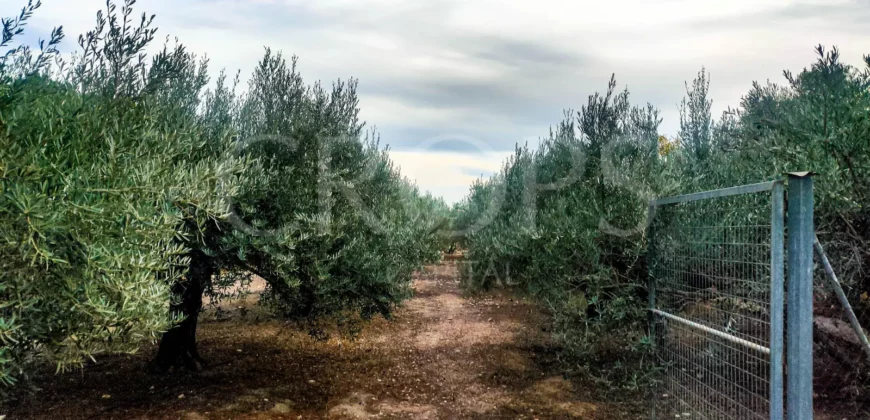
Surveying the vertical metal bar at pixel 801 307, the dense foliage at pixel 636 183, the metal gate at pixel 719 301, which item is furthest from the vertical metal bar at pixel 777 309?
the dense foliage at pixel 636 183

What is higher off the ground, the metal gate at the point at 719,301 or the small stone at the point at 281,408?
the metal gate at the point at 719,301

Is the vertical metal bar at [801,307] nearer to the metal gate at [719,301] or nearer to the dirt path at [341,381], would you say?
the metal gate at [719,301]

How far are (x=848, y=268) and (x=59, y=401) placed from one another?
1302cm

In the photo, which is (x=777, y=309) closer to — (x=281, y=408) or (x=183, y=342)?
(x=281, y=408)

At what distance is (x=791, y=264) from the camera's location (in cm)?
421

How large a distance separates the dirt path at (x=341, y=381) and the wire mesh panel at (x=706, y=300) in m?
2.45

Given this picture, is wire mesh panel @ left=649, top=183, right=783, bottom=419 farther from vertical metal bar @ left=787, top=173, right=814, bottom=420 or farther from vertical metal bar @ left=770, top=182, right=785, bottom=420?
vertical metal bar @ left=787, top=173, right=814, bottom=420

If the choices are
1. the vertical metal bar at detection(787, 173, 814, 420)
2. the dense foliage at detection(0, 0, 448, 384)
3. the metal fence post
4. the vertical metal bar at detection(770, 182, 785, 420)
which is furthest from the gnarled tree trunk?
the vertical metal bar at detection(787, 173, 814, 420)

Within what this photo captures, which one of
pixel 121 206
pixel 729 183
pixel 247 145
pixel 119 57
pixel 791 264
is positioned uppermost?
pixel 119 57

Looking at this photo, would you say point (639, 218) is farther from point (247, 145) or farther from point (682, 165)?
point (247, 145)

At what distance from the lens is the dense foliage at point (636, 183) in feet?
21.4

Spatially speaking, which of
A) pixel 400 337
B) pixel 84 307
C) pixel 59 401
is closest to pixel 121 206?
pixel 84 307

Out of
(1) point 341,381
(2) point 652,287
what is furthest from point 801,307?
(1) point 341,381

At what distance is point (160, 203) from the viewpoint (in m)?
6.06
